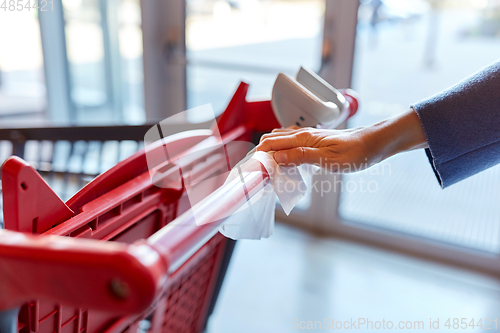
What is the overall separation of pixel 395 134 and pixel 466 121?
12 centimetres

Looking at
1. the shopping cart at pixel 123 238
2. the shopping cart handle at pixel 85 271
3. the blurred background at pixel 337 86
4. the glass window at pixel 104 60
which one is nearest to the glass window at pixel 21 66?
the blurred background at pixel 337 86

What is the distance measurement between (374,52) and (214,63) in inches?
32.1

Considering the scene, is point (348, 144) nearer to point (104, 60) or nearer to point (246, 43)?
point (246, 43)

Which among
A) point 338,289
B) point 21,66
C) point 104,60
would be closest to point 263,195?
point 338,289

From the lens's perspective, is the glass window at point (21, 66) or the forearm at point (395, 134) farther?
the glass window at point (21, 66)

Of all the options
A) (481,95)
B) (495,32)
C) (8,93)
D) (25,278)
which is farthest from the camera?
(8,93)

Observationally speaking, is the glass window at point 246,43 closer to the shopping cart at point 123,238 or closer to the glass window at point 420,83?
the glass window at point 420,83

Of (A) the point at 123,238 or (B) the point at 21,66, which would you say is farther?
(B) the point at 21,66

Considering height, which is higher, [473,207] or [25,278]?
[25,278]

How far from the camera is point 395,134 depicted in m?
0.75

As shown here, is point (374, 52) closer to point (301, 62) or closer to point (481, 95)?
point (301, 62)

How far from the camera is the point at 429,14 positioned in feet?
5.98

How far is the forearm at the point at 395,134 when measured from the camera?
74 cm

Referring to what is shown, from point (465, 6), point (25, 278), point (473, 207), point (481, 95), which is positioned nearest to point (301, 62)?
point (465, 6)
